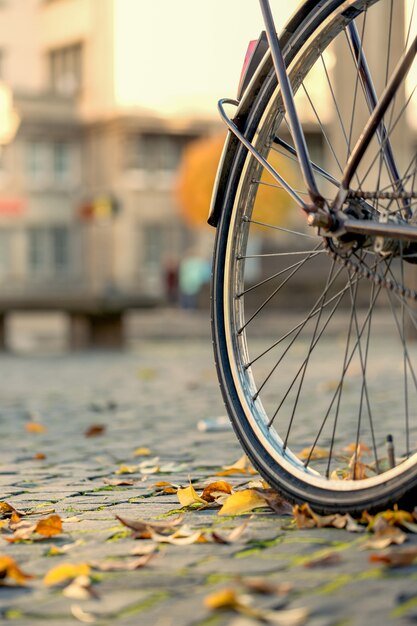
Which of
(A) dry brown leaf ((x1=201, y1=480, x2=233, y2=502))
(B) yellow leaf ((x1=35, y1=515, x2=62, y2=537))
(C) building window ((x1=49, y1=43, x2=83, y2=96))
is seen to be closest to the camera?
(B) yellow leaf ((x1=35, y1=515, x2=62, y2=537))

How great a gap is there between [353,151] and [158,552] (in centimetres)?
105

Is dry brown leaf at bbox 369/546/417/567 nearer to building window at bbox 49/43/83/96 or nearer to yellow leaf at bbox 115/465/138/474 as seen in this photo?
yellow leaf at bbox 115/465/138/474

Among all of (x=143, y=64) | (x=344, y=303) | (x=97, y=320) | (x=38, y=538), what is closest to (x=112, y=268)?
(x=143, y=64)

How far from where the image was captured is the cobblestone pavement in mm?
2352

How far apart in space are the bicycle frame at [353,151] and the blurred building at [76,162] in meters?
42.4

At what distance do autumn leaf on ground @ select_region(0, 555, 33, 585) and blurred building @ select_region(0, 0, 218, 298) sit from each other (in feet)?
141

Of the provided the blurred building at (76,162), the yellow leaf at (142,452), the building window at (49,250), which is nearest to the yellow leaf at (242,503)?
the yellow leaf at (142,452)

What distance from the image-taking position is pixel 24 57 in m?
47.9

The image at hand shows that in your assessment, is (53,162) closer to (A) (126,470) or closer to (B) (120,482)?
(A) (126,470)

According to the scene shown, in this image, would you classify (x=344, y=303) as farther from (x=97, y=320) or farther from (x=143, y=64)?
(x=143, y=64)

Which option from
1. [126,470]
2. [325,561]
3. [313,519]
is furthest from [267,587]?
[126,470]

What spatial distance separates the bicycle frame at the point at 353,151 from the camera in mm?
2961

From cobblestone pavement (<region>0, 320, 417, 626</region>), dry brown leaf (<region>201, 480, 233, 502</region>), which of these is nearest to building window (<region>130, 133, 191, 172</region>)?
cobblestone pavement (<region>0, 320, 417, 626</region>)

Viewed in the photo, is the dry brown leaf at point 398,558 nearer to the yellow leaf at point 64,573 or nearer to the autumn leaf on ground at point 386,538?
the autumn leaf on ground at point 386,538
